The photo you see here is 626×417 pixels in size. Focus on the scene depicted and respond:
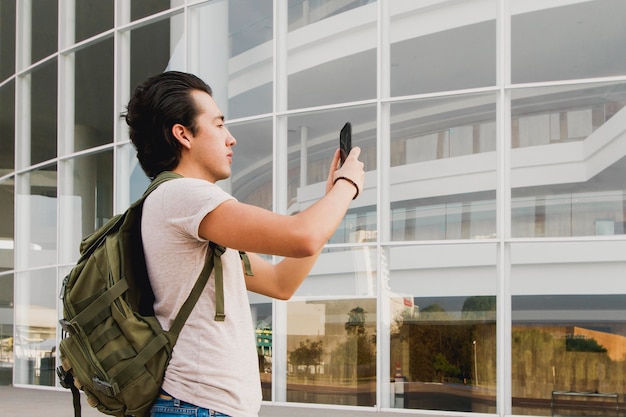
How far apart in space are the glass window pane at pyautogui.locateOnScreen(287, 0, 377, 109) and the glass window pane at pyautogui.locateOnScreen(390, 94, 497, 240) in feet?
2.37

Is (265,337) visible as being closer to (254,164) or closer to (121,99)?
(254,164)

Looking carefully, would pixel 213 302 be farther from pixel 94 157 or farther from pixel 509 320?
pixel 94 157

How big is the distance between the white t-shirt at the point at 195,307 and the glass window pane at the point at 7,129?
47.9ft

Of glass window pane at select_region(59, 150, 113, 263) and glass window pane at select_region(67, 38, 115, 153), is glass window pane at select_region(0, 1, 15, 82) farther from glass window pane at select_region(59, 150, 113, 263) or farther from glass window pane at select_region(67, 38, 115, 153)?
glass window pane at select_region(59, 150, 113, 263)

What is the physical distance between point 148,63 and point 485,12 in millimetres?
5217

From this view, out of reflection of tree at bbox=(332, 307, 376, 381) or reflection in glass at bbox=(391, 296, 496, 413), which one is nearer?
reflection in glass at bbox=(391, 296, 496, 413)

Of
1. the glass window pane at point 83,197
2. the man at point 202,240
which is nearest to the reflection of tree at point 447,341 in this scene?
the glass window pane at point 83,197

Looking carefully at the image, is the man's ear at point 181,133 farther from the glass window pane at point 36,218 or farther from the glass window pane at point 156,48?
the glass window pane at point 36,218

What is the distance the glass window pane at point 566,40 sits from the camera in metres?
9.84

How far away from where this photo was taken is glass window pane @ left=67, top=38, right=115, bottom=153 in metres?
13.5

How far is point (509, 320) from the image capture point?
9773 mm

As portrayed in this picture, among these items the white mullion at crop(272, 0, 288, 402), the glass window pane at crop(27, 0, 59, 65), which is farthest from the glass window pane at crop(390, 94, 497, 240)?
the glass window pane at crop(27, 0, 59, 65)

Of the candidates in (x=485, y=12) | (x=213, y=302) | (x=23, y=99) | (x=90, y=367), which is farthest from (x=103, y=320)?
(x=23, y=99)

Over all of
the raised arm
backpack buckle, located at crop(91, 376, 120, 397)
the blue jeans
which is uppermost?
the raised arm
